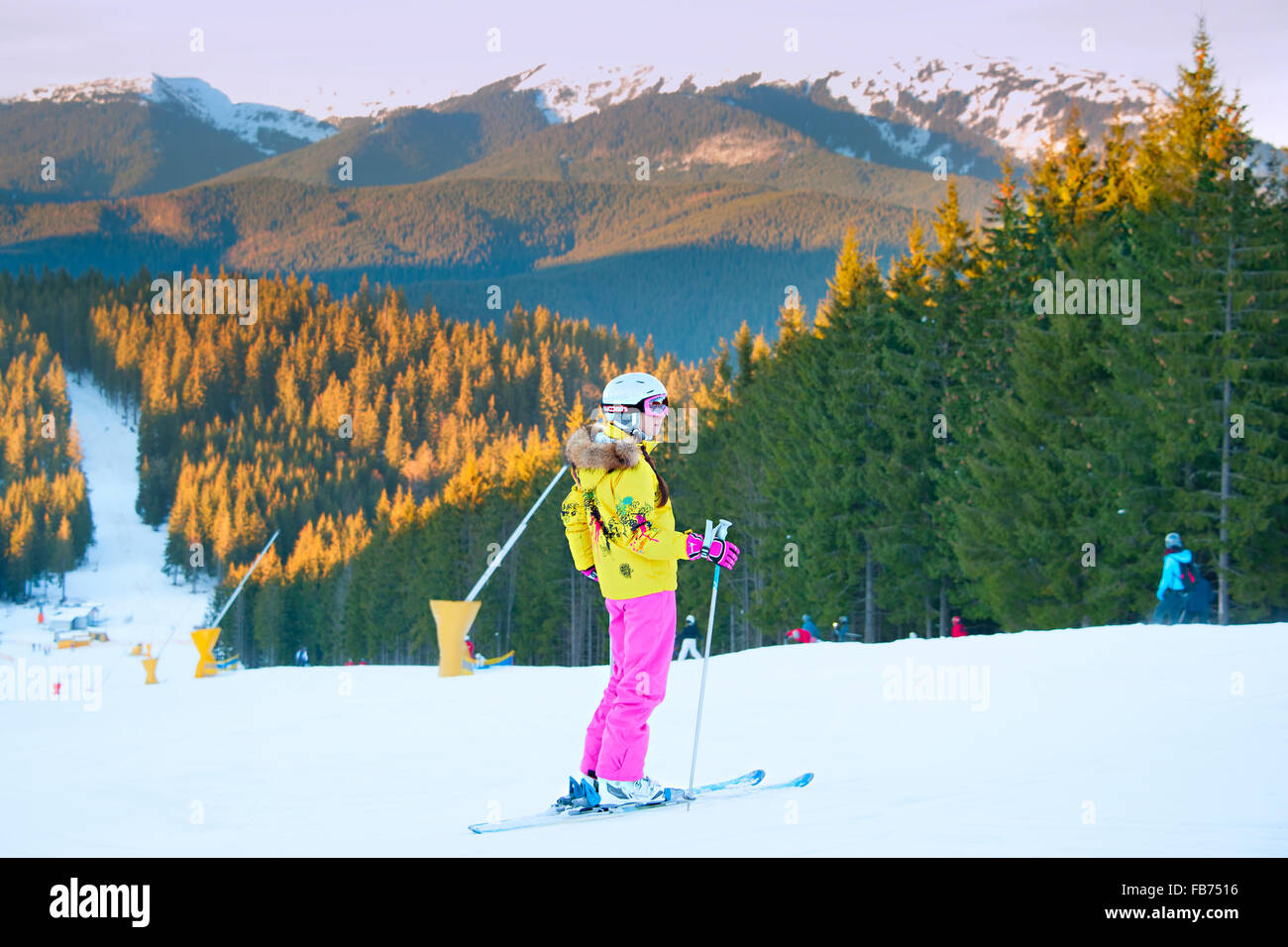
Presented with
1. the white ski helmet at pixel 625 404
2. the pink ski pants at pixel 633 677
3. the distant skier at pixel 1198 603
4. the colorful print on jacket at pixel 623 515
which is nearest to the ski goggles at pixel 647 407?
the white ski helmet at pixel 625 404

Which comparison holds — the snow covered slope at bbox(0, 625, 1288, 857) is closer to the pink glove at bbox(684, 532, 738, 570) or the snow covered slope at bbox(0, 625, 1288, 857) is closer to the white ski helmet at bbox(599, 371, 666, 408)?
the pink glove at bbox(684, 532, 738, 570)

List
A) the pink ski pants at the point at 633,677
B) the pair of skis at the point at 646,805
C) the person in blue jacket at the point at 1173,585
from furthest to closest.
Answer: the person in blue jacket at the point at 1173,585 < the pink ski pants at the point at 633,677 < the pair of skis at the point at 646,805

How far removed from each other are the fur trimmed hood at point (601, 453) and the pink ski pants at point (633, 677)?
27.4 inches

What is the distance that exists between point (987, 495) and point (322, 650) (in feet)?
235

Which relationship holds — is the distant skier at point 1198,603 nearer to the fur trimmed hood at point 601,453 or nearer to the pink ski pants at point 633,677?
the pink ski pants at point 633,677

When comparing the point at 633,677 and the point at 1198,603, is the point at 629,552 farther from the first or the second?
the point at 1198,603

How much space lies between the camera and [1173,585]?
15133 mm

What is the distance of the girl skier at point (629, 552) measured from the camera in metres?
5.96

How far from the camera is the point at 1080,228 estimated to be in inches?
988

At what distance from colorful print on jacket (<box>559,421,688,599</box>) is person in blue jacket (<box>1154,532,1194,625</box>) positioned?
436 inches

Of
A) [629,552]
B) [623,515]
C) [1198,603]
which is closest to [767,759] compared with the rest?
[629,552]

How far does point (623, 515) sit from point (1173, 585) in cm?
1152

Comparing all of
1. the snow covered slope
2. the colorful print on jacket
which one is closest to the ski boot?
the snow covered slope
